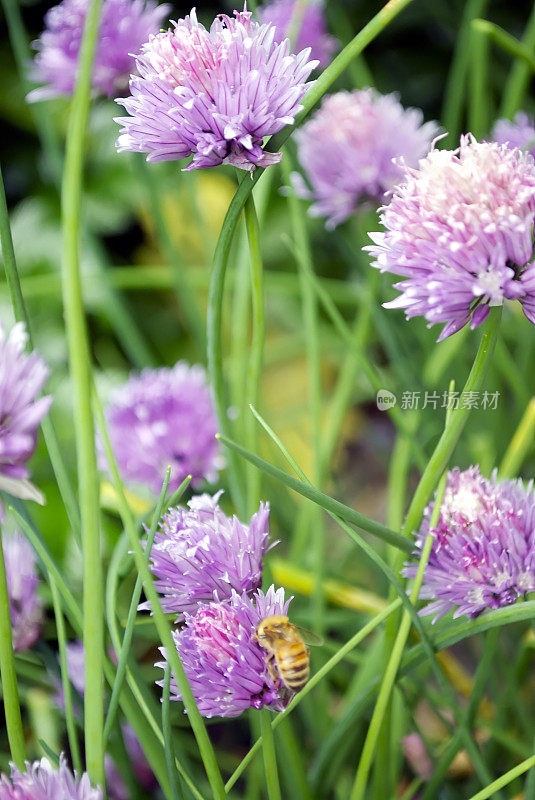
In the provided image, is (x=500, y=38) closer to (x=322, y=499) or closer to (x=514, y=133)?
(x=514, y=133)

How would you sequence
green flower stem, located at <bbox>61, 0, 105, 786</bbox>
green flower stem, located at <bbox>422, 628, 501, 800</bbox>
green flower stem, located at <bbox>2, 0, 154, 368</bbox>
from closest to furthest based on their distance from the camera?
green flower stem, located at <bbox>61, 0, 105, 786</bbox>, green flower stem, located at <bbox>422, 628, 501, 800</bbox>, green flower stem, located at <bbox>2, 0, 154, 368</bbox>

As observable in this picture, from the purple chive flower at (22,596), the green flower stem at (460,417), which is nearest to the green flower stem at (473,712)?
the green flower stem at (460,417)

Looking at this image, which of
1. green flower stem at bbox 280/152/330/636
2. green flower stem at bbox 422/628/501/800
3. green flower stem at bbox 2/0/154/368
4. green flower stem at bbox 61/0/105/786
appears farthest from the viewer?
green flower stem at bbox 2/0/154/368

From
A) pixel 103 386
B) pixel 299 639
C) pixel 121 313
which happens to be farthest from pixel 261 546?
pixel 103 386

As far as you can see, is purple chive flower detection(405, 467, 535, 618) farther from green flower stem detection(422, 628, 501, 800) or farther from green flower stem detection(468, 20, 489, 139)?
green flower stem detection(468, 20, 489, 139)

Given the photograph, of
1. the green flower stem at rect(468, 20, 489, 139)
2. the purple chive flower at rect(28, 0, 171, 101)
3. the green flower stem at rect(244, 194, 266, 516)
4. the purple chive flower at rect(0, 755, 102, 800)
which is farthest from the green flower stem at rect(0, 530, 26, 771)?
the green flower stem at rect(468, 20, 489, 139)

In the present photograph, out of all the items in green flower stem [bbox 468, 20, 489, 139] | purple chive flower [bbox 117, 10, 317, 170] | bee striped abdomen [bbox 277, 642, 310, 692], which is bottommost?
bee striped abdomen [bbox 277, 642, 310, 692]
